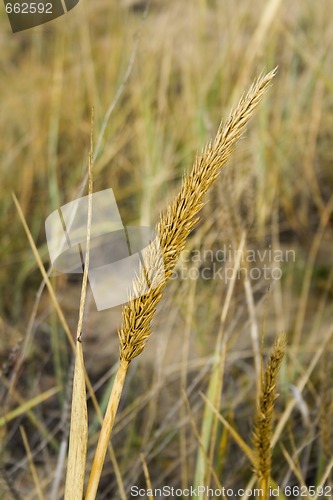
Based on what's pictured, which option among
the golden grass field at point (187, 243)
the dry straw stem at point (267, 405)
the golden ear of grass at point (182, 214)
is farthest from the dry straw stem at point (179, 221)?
the golden grass field at point (187, 243)

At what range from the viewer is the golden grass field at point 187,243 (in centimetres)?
105

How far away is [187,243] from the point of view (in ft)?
4.61

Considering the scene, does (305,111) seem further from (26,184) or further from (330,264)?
(26,184)

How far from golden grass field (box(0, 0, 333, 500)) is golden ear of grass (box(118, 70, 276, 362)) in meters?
0.34

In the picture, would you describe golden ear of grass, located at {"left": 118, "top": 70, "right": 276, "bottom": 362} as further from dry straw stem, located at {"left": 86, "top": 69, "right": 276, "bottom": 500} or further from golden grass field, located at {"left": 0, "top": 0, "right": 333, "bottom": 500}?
golden grass field, located at {"left": 0, "top": 0, "right": 333, "bottom": 500}

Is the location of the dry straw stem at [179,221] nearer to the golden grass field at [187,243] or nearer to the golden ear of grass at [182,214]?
the golden ear of grass at [182,214]

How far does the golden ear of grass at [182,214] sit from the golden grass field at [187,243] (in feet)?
1.11

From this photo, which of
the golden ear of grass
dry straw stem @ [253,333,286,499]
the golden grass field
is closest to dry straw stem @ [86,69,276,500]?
the golden ear of grass

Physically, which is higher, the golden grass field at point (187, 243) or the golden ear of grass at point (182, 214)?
the golden ear of grass at point (182, 214)

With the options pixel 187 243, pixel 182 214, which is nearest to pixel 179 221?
pixel 182 214

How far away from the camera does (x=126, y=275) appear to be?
77 cm

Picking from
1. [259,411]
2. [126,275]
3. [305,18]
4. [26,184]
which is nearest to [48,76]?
[26,184]

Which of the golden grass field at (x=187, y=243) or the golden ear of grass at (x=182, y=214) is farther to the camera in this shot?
the golden grass field at (x=187, y=243)

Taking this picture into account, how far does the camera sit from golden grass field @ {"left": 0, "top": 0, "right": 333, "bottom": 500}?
1.05m
